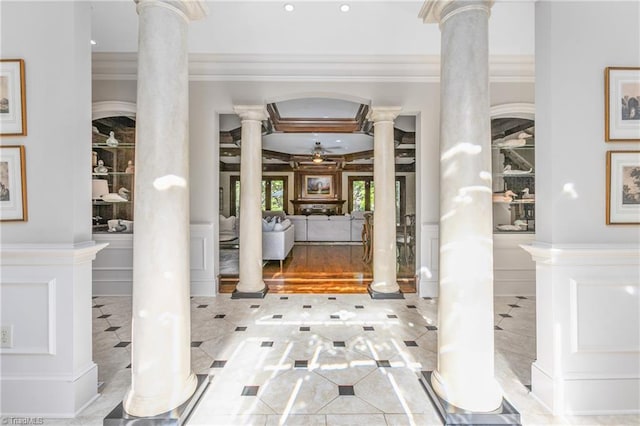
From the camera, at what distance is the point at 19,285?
1.92 m

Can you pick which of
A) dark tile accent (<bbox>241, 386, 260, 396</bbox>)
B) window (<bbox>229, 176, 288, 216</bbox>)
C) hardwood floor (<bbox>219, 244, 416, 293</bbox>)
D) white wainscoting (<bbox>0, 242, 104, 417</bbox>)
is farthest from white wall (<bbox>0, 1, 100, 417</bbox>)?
window (<bbox>229, 176, 288, 216</bbox>)

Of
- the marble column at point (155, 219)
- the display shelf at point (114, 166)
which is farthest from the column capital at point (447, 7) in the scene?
the display shelf at point (114, 166)

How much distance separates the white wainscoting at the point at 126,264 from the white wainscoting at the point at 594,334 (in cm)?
380

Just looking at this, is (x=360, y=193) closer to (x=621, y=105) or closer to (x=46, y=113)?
(x=621, y=105)

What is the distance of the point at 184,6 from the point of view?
1915 millimetres

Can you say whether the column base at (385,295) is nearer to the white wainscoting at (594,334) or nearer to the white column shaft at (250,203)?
the white column shaft at (250,203)

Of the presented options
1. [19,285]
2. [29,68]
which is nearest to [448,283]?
[19,285]

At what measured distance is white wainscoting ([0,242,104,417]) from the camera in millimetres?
1916

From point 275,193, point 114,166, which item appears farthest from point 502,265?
point 275,193

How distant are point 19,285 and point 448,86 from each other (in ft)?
9.38

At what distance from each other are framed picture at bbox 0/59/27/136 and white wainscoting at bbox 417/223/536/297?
Result: 4.15 meters

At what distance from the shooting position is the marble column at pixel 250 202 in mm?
4398

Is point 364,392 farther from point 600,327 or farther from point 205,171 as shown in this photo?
point 205,171

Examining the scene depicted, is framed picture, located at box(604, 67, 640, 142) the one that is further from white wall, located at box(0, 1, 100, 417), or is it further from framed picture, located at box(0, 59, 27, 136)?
framed picture, located at box(0, 59, 27, 136)
